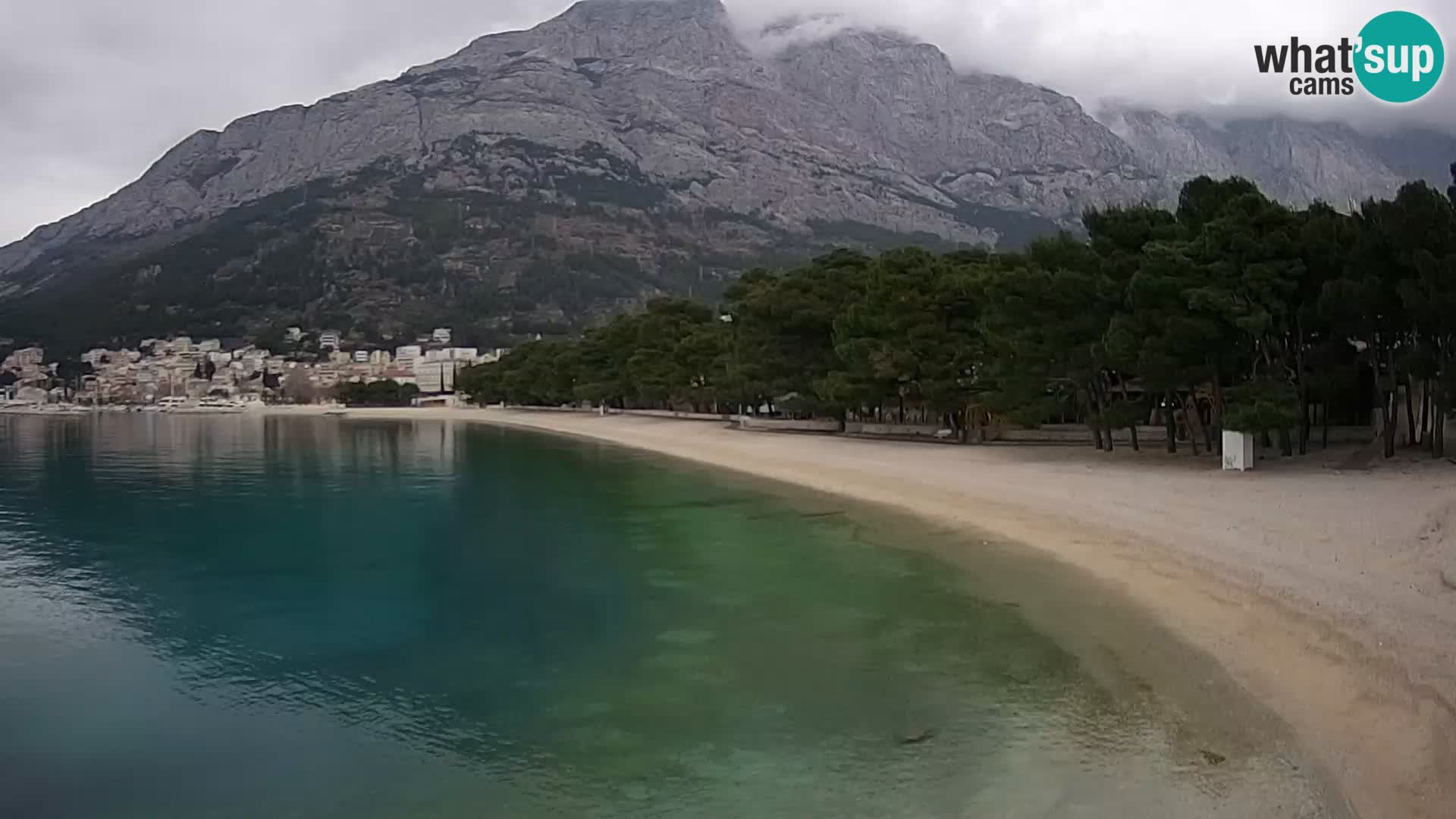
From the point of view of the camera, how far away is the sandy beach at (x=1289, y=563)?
25.7 feet

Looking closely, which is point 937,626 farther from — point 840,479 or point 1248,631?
point 840,479

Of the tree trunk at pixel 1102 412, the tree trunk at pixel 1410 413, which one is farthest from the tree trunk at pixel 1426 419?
the tree trunk at pixel 1102 412

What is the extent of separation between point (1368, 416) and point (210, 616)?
27.8 meters

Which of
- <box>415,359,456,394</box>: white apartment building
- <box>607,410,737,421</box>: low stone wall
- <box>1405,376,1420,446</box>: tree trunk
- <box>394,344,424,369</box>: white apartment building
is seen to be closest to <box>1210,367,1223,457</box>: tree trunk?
<box>1405,376,1420,446</box>: tree trunk

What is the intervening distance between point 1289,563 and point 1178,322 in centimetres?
1156

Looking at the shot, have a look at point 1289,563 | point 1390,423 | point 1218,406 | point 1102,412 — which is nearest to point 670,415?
point 1102,412

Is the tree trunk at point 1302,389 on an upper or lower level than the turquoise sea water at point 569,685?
upper

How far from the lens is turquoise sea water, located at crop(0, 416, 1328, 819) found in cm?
777

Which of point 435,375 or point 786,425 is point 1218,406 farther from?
point 435,375

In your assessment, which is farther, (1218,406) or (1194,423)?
(1194,423)

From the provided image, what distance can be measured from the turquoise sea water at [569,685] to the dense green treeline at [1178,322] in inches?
349

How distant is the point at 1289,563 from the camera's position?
1322cm

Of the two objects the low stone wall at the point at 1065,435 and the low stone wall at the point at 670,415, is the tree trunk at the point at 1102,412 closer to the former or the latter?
the low stone wall at the point at 1065,435

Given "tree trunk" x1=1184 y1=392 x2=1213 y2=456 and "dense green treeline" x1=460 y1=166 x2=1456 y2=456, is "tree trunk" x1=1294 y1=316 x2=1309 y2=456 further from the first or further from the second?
"tree trunk" x1=1184 y1=392 x2=1213 y2=456
